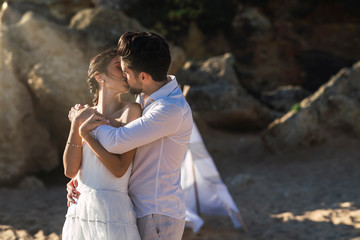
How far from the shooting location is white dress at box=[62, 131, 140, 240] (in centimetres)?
177

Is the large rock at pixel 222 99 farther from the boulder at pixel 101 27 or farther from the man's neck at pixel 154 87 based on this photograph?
the man's neck at pixel 154 87

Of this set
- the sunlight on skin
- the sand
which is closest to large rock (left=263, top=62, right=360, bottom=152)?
the sand

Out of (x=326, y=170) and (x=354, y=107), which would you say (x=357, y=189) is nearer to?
(x=326, y=170)

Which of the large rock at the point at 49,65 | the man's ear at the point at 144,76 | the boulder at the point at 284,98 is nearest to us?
Answer: the man's ear at the point at 144,76

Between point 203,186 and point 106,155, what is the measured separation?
305 cm

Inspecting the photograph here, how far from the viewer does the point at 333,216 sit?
489 centimetres

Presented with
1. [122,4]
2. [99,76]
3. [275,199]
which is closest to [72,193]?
[99,76]

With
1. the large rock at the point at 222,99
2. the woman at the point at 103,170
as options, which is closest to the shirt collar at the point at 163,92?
the woman at the point at 103,170

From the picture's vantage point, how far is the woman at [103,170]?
1.76 metres

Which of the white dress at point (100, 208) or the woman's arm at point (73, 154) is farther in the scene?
the woman's arm at point (73, 154)

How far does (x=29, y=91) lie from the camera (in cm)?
642

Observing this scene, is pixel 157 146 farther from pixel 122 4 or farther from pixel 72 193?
pixel 122 4

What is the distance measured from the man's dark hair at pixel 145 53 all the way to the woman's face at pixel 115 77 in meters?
0.19

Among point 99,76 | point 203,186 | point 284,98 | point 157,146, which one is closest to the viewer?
point 157,146
